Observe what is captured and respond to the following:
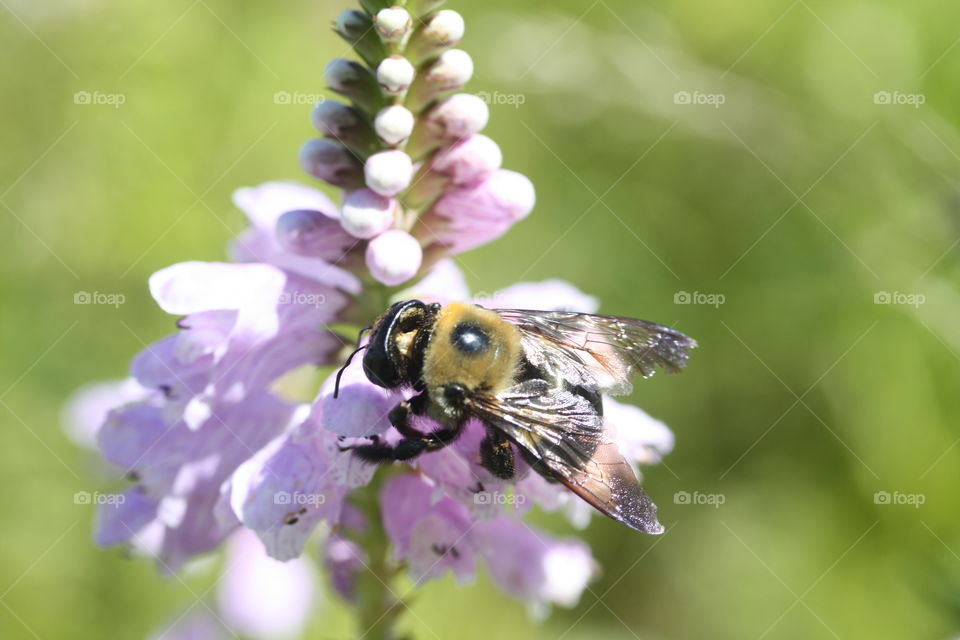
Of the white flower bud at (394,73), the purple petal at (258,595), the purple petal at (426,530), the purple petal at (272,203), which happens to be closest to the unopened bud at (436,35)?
the white flower bud at (394,73)

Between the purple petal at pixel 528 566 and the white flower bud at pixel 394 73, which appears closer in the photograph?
the white flower bud at pixel 394 73

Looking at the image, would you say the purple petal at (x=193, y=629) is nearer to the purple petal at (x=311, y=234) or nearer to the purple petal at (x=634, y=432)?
the purple petal at (x=311, y=234)

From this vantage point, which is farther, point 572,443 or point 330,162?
point 330,162
